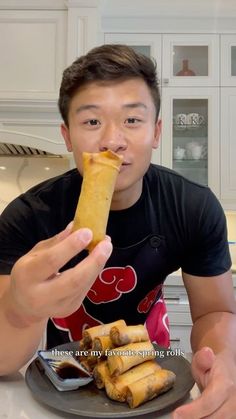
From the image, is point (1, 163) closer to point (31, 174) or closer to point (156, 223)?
point (31, 174)

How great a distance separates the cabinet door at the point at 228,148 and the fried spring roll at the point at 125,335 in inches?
70.8

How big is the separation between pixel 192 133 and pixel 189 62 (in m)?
0.46

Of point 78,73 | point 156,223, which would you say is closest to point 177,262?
point 156,223

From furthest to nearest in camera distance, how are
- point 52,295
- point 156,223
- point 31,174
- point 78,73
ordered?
1. point 31,174
2. point 156,223
3. point 78,73
4. point 52,295

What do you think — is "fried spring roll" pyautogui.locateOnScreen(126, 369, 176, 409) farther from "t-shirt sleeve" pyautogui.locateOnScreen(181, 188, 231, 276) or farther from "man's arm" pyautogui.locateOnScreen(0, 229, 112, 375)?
"t-shirt sleeve" pyautogui.locateOnScreen(181, 188, 231, 276)

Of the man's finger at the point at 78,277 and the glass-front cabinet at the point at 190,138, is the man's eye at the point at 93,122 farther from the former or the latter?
the glass-front cabinet at the point at 190,138


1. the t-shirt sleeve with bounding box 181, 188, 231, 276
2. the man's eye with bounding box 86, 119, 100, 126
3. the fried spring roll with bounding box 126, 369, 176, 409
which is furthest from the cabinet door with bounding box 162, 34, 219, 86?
the fried spring roll with bounding box 126, 369, 176, 409

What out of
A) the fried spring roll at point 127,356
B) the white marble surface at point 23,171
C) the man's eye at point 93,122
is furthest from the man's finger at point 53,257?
the white marble surface at point 23,171

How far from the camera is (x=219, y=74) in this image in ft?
7.88

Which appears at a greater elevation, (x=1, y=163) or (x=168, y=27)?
(x=168, y=27)

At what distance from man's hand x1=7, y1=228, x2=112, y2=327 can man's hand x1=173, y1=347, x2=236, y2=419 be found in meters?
0.23

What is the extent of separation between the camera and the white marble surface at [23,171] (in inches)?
100

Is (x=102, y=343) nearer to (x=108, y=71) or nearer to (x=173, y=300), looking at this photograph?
(x=108, y=71)

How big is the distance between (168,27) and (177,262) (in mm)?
1915
